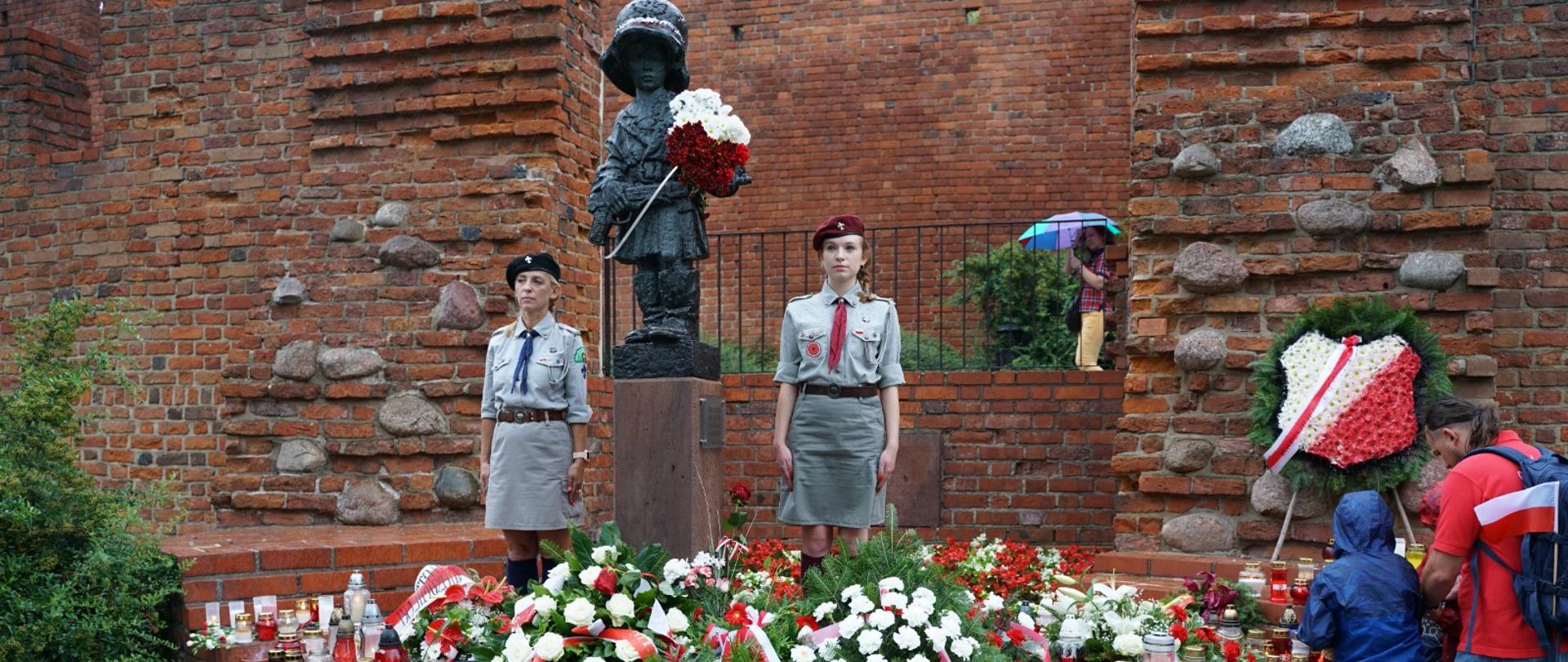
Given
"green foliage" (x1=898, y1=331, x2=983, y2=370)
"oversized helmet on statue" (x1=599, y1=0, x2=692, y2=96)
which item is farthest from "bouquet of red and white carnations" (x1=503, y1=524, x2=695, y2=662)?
"green foliage" (x1=898, y1=331, x2=983, y2=370)

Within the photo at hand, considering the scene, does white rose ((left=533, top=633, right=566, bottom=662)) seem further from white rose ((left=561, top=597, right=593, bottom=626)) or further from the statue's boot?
the statue's boot

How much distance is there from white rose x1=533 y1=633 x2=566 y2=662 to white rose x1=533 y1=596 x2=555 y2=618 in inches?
6.1

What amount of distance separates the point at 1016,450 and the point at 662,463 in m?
3.48

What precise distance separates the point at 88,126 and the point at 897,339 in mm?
7311

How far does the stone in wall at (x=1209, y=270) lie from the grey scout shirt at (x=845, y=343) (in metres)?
2.00

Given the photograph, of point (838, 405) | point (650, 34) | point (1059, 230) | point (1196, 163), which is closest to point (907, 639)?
point (838, 405)

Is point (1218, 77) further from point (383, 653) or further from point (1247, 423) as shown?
point (383, 653)

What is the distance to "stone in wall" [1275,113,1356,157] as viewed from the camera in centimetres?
596

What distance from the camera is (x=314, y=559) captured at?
5.40 metres

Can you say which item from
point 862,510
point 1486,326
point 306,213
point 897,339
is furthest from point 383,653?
point 1486,326

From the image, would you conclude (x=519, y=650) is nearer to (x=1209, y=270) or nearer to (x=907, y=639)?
(x=907, y=639)

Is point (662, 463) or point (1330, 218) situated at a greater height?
point (1330, 218)

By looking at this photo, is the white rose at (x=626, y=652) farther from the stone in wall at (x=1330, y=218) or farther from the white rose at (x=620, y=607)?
the stone in wall at (x=1330, y=218)

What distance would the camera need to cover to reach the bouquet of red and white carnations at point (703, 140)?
4.68 metres
